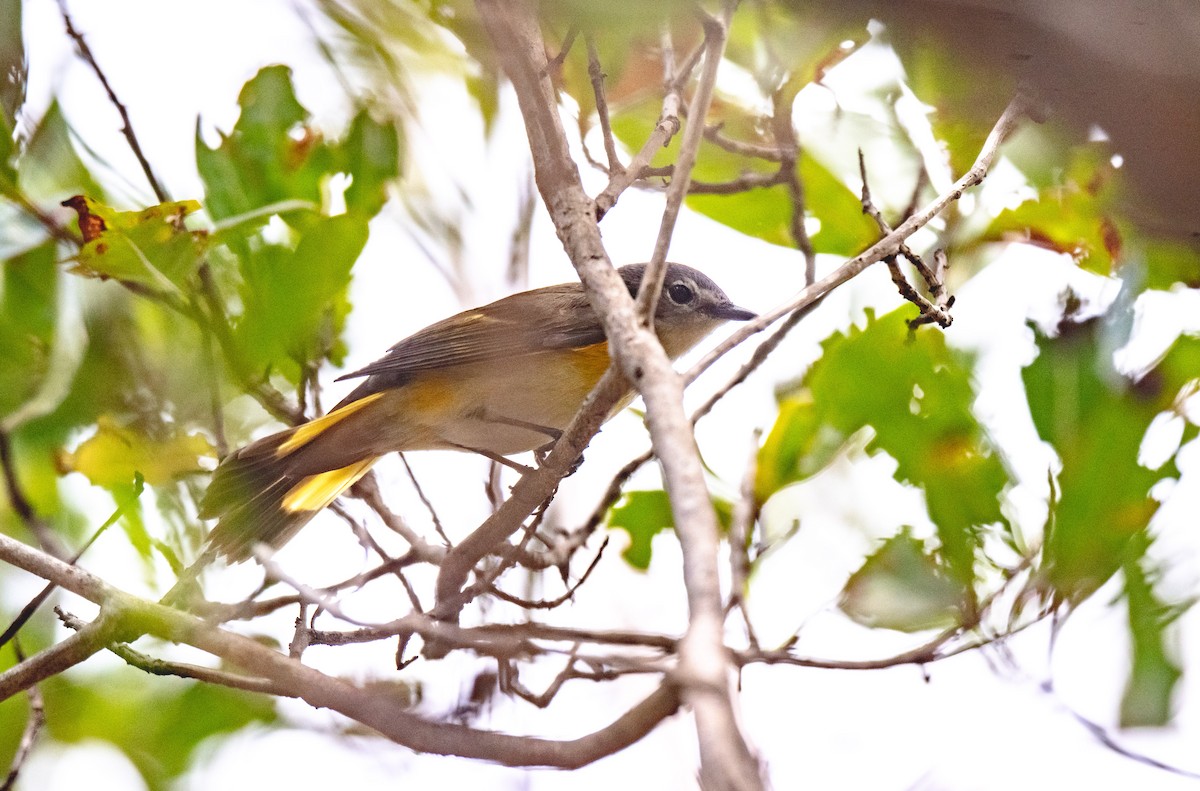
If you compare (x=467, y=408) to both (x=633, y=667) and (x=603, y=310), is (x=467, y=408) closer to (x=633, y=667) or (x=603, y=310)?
(x=603, y=310)

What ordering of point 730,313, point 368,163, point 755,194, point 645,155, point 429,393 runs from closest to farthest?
point 645,155, point 368,163, point 755,194, point 429,393, point 730,313

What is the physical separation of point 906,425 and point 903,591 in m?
0.34

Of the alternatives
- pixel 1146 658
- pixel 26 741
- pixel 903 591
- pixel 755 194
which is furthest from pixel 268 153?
pixel 1146 658

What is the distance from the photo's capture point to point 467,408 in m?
3.16

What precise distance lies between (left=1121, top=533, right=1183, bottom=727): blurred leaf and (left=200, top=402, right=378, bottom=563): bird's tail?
1.87 meters

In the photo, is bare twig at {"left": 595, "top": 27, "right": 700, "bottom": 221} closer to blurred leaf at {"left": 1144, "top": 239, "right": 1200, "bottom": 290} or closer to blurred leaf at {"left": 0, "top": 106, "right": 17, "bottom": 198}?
blurred leaf at {"left": 1144, "top": 239, "right": 1200, "bottom": 290}

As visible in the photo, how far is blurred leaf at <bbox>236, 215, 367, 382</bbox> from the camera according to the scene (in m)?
2.46

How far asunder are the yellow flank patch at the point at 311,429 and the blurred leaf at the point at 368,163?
1.74ft

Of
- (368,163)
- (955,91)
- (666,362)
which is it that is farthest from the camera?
(368,163)

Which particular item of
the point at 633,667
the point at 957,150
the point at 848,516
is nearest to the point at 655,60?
the point at 957,150

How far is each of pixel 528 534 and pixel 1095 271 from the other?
1.45 m

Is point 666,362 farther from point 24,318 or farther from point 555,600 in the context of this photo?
point 24,318

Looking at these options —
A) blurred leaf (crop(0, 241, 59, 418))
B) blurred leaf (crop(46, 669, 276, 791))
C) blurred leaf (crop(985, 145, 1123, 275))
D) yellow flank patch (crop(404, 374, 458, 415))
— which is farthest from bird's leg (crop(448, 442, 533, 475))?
blurred leaf (crop(985, 145, 1123, 275))

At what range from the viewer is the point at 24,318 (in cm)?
284
